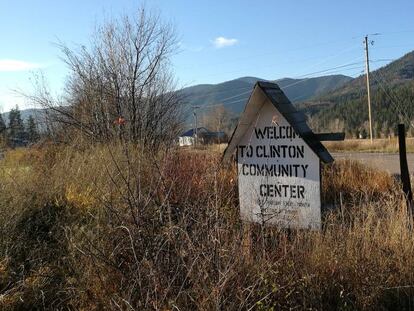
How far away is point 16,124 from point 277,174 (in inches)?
541

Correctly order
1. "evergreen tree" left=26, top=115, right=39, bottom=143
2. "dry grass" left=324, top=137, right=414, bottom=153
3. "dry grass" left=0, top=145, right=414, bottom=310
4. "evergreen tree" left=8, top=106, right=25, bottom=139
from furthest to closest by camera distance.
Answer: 1. "dry grass" left=324, top=137, right=414, bottom=153
2. "evergreen tree" left=8, top=106, right=25, bottom=139
3. "evergreen tree" left=26, top=115, right=39, bottom=143
4. "dry grass" left=0, top=145, right=414, bottom=310

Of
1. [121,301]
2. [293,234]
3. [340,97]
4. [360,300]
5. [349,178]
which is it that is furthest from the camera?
[340,97]

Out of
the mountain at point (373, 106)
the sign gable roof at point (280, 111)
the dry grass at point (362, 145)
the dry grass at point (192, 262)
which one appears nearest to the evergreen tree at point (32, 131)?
the dry grass at point (192, 262)

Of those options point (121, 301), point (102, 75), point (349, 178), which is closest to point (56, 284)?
point (121, 301)

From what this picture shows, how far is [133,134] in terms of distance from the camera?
11625 mm

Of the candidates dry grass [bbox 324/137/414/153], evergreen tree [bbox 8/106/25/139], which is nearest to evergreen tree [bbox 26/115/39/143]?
evergreen tree [bbox 8/106/25/139]

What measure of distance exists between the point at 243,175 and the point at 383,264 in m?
2.06

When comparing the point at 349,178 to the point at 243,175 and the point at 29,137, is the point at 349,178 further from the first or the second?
the point at 29,137

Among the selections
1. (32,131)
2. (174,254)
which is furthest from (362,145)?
(174,254)

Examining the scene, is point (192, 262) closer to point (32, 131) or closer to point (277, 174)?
point (277, 174)

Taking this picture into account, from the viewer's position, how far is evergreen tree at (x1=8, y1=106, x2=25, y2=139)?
16156 mm

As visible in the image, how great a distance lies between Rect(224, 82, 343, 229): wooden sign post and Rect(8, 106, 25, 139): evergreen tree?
38.3 feet

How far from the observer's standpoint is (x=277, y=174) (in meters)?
5.58

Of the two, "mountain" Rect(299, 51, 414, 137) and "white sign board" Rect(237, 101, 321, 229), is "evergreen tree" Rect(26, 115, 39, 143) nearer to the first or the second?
"white sign board" Rect(237, 101, 321, 229)
